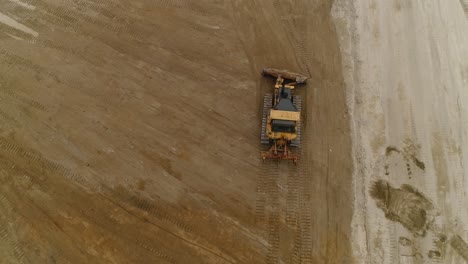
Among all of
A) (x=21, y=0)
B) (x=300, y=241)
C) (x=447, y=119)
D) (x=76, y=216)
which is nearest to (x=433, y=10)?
(x=447, y=119)

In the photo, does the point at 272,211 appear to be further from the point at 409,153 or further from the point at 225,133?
the point at 409,153

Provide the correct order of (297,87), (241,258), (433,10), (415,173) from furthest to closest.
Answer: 1. (433,10)
2. (297,87)
3. (415,173)
4. (241,258)

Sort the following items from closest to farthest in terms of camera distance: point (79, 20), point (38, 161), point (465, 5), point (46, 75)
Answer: point (38, 161), point (46, 75), point (79, 20), point (465, 5)

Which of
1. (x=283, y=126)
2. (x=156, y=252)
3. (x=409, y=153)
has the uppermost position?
(x=283, y=126)

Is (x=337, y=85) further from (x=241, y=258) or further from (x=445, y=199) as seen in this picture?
(x=241, y=258)

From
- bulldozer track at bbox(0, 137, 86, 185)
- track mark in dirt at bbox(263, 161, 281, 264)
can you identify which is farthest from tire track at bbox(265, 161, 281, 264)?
bulldozer track at bbox(0, 137, 86, 185)

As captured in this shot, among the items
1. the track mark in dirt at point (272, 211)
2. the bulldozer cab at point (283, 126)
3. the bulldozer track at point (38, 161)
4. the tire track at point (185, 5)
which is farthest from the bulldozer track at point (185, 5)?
the bulldozer track at point (38, 161)

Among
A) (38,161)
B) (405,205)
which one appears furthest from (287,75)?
(38,161)
